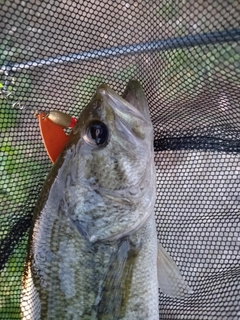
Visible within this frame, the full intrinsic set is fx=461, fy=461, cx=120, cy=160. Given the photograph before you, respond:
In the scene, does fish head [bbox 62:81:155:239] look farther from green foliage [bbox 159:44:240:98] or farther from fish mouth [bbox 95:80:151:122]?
green foliage [bbox 159:44:240:98]

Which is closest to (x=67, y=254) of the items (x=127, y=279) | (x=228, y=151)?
(x=127, y=279)

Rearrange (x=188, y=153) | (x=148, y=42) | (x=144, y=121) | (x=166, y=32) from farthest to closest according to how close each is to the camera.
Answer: (x=188, y=153), (x=166, y=32), (x=148, y=42), (x=144, y=121)

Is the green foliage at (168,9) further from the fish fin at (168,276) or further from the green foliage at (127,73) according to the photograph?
the fish fin at (168,276)

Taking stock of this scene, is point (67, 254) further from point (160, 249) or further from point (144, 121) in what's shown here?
point (144, 121)

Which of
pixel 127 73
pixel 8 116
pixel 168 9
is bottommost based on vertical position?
pixel 8 116

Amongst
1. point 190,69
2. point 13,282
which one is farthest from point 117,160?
point 13,282

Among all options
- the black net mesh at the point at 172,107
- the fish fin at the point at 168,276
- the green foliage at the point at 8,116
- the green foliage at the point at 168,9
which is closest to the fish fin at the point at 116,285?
the fish fin at the point at 168,276

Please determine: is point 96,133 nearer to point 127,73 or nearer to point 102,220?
point 102,220
